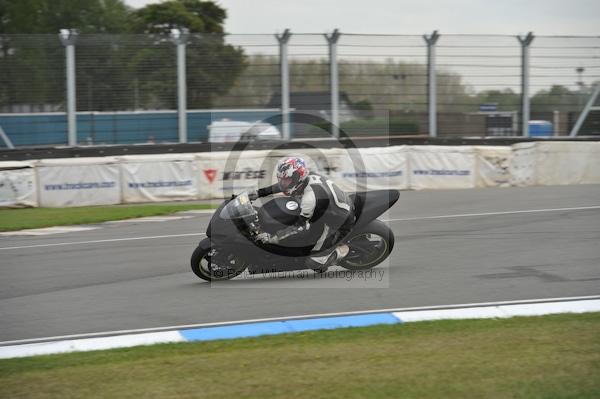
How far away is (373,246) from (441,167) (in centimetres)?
1007

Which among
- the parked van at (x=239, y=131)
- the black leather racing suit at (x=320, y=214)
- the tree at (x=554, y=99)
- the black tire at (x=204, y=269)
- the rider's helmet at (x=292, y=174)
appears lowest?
the black tire at (x=204, y=269)

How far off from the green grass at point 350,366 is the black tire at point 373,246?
234 cm

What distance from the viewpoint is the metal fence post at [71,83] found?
1888 centimetres

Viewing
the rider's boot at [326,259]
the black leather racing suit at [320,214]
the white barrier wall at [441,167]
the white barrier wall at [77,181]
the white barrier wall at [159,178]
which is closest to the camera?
the black leather racing suit at [320,214]

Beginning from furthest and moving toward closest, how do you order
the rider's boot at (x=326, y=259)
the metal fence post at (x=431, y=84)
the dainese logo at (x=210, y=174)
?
the metal fence post at (x=431, y=84) < the dainese logo at (x=210, y=174) < the rider's boot at (x=326, y=259)

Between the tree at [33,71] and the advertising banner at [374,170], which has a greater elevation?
the tree at [33,71]

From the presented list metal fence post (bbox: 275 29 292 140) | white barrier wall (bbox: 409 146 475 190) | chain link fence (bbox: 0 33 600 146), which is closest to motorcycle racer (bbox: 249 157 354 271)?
white barrier wall (bbox: 409 146 475 190)

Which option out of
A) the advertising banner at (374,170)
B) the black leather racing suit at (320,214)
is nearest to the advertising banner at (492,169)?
the advertising banner at (374,170)

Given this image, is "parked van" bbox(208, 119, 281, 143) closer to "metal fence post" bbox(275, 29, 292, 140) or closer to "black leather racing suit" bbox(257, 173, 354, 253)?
"metal fence post" bbox(275, 29, 292, 140)

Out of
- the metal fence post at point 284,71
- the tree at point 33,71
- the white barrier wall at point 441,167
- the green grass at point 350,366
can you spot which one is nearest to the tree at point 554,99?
the white barrier wall at point 441,167

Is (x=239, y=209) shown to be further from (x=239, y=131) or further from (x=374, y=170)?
(x=239, y=131)

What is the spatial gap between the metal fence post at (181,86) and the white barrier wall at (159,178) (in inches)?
72.4

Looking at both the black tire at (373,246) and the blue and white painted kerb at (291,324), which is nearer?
the blue and white painted kerb at (291,324)

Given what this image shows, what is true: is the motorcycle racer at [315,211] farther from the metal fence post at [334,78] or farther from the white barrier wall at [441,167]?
the metal fence post at [334,78]
